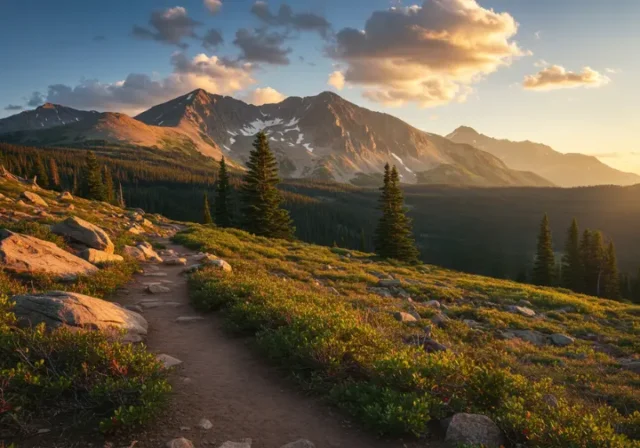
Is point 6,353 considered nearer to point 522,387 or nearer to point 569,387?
point 522,387

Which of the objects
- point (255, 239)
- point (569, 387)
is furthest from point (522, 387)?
point (255, 239)

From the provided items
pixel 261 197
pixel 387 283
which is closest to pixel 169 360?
pixel 387 283

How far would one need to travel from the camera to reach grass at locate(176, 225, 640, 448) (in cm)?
564

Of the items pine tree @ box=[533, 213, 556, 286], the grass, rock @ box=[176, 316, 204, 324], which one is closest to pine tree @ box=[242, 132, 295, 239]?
the grass

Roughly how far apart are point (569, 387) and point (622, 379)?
89.0 inches

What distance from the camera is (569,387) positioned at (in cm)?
927

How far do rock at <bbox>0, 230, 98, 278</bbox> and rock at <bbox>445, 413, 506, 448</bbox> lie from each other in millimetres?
12263

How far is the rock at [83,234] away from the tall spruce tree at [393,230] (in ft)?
113

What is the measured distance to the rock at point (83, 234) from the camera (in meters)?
16.5

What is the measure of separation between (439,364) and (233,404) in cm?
384

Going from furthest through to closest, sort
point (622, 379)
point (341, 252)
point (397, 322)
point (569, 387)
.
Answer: point (341, 252) → point (397, 322) → point (622, 379) → point (569, 387)

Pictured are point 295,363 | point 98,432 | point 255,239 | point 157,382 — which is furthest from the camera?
point 255,239

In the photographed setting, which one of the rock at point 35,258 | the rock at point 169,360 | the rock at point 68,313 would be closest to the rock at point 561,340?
the rock at point 169,360

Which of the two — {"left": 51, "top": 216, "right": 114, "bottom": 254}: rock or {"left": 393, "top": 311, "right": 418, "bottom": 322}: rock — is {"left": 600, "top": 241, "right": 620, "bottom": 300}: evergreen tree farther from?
{"left": 51, "top": 216, "right": 114, "bottom": 254}: rock
